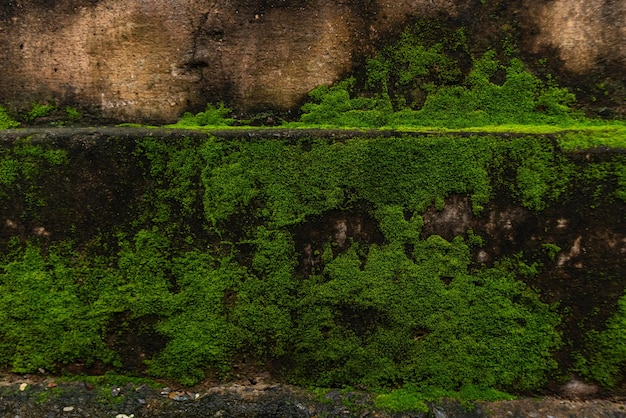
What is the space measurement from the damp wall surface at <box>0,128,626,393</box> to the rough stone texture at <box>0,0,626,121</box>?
57 cm

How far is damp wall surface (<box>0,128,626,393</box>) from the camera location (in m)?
4.15

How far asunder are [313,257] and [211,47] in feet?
8.00

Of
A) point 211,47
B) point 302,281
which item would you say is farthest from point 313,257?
point 211,47

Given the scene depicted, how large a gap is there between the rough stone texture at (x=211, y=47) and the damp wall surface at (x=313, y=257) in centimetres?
57

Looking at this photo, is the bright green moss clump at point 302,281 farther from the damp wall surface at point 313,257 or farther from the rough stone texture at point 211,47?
the rough stone texture at point 211,47

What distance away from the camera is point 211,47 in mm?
4691

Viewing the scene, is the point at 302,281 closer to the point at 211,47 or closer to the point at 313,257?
the point at 313,257

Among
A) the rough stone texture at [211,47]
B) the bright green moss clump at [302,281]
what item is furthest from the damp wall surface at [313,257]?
the rough stone texture at [211,47]

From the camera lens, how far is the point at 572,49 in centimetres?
464

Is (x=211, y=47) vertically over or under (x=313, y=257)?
over

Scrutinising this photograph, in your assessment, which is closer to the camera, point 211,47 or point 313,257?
point 313,257

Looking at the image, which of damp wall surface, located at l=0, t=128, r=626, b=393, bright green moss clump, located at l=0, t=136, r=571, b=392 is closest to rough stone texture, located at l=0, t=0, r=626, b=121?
damp wall surface, located at l=0, t=128, r=626, b=393

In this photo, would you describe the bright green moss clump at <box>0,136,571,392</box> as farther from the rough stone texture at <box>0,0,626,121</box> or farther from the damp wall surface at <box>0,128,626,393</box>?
the rough stone texture at <box>0,0,626,121</box>

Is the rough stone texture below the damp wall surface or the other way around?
the other way around
